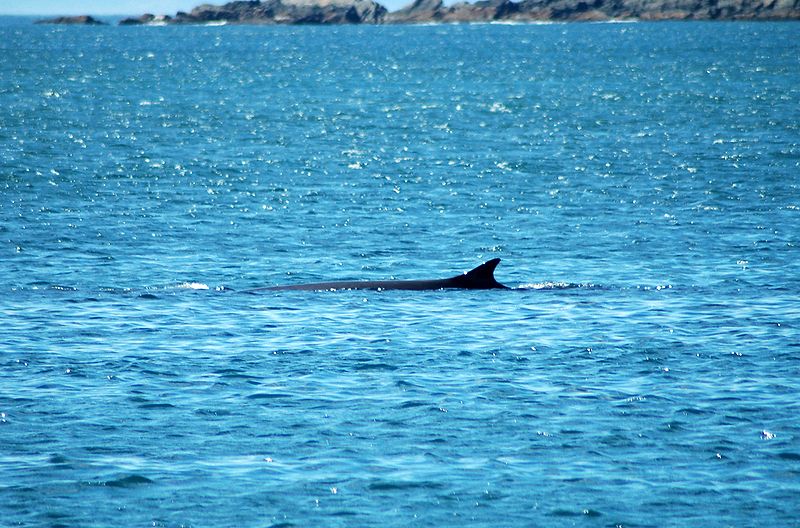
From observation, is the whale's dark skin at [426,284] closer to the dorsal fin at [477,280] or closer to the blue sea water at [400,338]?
the dorsal fin at [477,280]

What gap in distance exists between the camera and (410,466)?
57.6ft

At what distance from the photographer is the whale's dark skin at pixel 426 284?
2962 centimetres

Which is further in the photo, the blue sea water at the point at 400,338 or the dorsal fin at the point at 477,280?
the dorsal fin at the point at 477,280

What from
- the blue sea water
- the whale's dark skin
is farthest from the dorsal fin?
the blue sea water

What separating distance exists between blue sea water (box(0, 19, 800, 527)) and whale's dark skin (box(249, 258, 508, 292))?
1.79ft

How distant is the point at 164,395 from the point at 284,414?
231 centimetres

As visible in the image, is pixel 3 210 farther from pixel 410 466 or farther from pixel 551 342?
pixel 410 466

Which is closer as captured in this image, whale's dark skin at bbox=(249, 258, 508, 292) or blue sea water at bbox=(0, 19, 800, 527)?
blue sea water at bbox=(0, 19, 800, 527)

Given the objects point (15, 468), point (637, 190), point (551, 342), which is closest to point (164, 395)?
point (15, 468)

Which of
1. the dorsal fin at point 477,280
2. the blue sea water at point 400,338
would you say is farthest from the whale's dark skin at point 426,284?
the blue sea water at point 400,338

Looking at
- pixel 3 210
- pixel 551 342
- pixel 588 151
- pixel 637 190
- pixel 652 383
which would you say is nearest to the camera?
pixel 652 383

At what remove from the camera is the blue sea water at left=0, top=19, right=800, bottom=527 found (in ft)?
54.9

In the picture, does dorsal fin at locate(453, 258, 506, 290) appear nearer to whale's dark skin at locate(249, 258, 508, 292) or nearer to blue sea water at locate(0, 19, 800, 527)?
whale's dark skin at locate(249, 258, 508, 292)

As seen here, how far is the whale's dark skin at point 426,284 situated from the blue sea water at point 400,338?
0.55 meters
